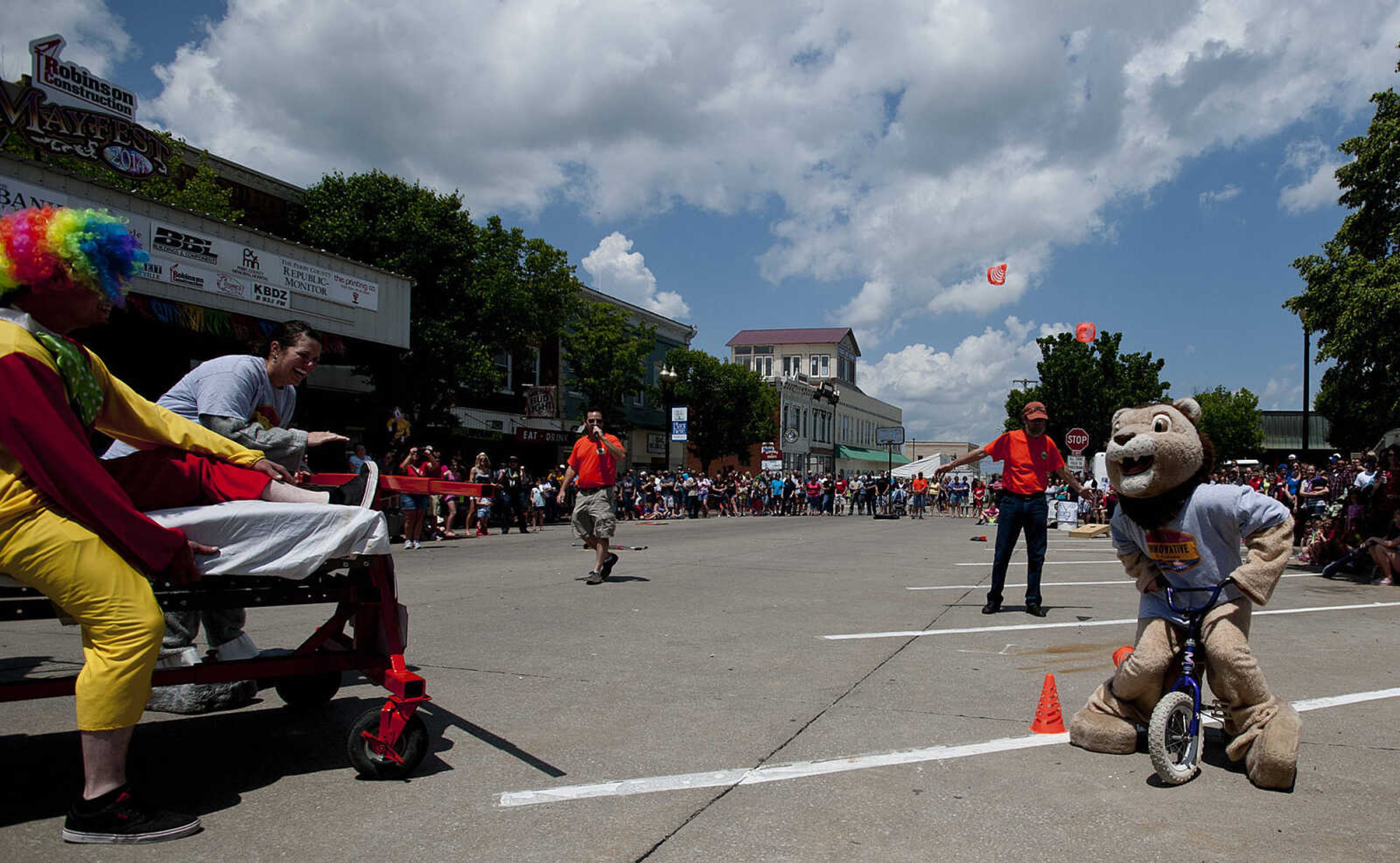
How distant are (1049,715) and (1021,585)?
6675mm

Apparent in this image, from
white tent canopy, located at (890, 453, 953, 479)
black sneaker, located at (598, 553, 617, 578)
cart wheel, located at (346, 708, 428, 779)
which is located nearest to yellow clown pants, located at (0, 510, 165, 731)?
cart wheel, located at (346, 708, 428, 779)

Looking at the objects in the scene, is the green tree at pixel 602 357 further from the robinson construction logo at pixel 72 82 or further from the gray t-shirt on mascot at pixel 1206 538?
the gray t-shirt on mascot at pixel 1206 538

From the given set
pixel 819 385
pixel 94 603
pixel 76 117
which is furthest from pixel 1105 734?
pixel 819 385

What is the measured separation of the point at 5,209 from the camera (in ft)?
47.9

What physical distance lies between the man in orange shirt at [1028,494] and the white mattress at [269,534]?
5.66 m

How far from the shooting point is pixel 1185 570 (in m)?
4.12

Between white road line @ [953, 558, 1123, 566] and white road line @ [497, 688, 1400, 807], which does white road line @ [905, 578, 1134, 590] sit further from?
white road line @ [497, 688, 1400, 807]

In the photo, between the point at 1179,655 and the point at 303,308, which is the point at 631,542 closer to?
the point at 303,308

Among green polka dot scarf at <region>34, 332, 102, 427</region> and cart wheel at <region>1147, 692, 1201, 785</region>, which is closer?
green polka dot scarf at <region>34, 332, 102, 427</region>

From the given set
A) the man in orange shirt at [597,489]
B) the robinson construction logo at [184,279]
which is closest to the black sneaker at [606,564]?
the man in orange shirt at [597,489]

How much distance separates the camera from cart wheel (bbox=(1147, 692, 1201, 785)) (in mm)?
3539

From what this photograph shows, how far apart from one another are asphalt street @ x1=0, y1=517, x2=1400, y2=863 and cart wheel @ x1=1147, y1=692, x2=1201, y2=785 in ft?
0.26

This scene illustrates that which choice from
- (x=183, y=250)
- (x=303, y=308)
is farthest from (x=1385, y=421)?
(x=183, y=250)

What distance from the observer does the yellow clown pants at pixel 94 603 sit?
111 inches
